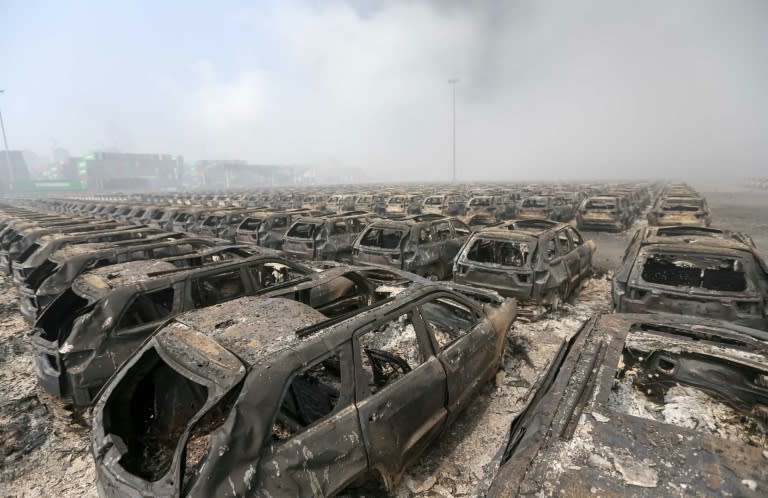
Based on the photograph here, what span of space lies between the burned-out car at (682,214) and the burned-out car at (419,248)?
6.65m

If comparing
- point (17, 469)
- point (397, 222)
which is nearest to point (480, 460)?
point (17, 469)

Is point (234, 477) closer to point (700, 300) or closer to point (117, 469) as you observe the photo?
point (117, 469)

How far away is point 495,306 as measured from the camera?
14.4 feet

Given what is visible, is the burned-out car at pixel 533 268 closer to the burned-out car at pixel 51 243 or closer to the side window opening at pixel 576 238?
the side window opening at pixel 576 238

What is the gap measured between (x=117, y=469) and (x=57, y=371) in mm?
2424

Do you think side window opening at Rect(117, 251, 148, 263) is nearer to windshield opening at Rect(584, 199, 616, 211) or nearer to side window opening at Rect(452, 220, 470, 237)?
side window opening at Rect(452, 220, 470, 237)

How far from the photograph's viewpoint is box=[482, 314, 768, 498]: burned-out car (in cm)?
171

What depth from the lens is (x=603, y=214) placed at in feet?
47.8

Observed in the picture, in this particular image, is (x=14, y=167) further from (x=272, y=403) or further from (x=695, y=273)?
(x=695, y=273)

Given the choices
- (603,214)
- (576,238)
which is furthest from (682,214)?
(576,238)

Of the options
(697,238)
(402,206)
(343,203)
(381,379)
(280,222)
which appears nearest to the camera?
(381,379)

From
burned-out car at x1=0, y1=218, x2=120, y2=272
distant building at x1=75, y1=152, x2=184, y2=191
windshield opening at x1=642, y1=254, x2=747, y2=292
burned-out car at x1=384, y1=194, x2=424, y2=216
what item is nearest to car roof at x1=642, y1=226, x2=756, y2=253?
windshield opening at x1=642, y1=254, x2=747, y2=292

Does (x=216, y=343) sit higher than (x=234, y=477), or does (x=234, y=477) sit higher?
(x=216, y=343)

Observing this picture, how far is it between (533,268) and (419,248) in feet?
8.29
